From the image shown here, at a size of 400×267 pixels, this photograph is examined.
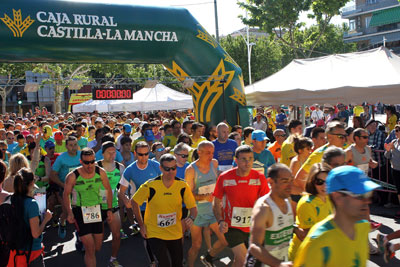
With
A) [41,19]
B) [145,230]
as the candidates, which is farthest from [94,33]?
[145,230]

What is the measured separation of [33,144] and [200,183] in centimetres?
384

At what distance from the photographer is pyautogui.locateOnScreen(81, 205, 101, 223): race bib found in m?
5.30

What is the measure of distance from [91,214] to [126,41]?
6615 mm

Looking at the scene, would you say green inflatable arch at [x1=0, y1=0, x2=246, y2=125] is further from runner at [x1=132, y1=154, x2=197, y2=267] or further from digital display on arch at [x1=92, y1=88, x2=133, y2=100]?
runner at [x1=132, y1=154, x2=197, y2=267]

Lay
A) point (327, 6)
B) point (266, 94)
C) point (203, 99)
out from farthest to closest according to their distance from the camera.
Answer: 1. point (327, 6)
2. point (203, 99)
3. point (266, 94)

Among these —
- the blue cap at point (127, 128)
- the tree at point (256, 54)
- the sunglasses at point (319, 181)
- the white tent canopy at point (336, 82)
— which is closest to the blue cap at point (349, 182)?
the sunglasses at point (319, 181)

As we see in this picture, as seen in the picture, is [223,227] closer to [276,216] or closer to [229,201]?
[229,201]

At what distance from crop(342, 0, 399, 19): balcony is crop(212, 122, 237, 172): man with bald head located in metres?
57.2

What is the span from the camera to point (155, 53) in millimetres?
11656

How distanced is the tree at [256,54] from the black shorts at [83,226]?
45.6m

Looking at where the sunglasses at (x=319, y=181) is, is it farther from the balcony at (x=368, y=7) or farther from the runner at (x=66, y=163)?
the balcony at (x=368, y=7)

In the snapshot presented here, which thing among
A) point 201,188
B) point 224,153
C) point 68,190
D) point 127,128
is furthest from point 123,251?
point 127,128

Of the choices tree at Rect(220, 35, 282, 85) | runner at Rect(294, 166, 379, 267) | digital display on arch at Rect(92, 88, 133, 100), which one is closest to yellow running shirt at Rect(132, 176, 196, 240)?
runner at Rect(294, 166, 379, 267)

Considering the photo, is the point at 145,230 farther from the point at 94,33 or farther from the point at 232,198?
the point at 94,33
